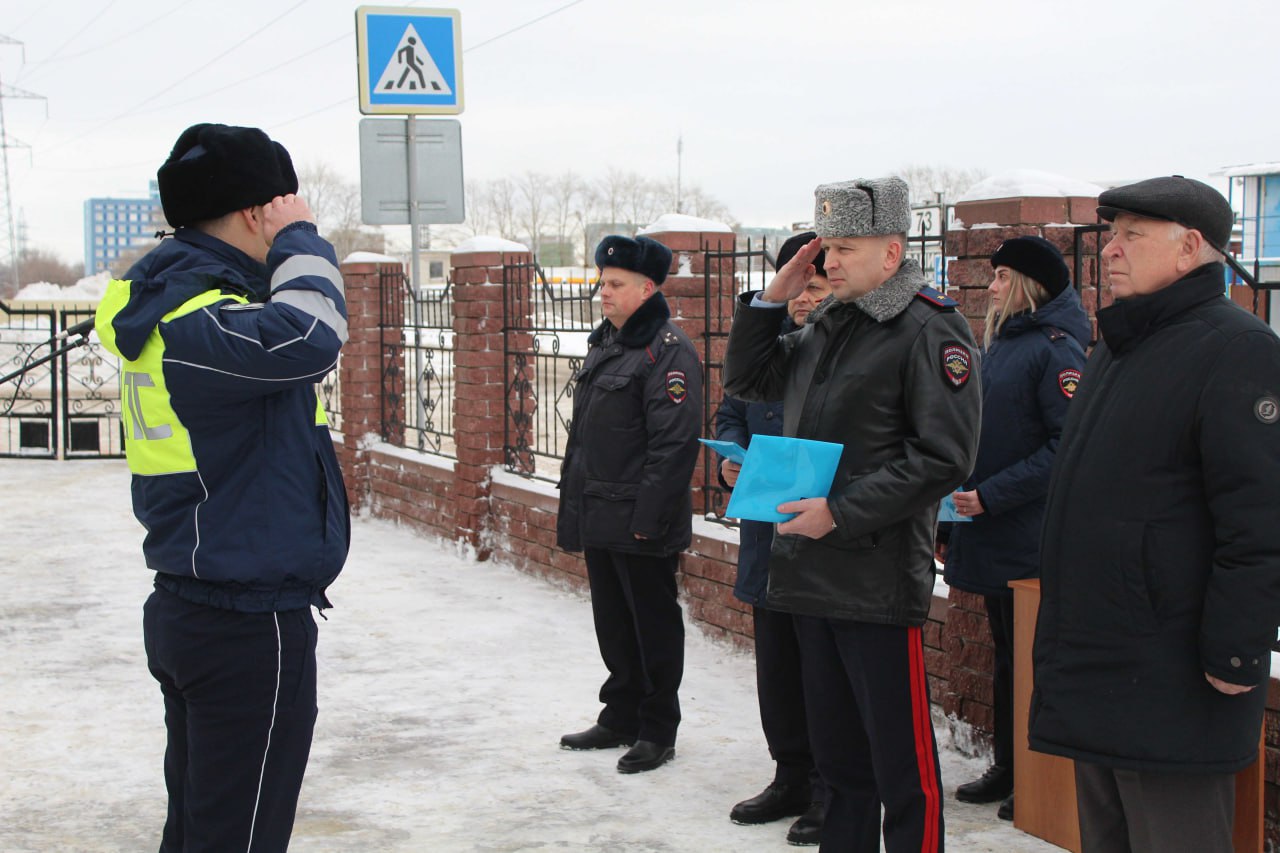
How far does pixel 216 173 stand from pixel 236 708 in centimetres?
108

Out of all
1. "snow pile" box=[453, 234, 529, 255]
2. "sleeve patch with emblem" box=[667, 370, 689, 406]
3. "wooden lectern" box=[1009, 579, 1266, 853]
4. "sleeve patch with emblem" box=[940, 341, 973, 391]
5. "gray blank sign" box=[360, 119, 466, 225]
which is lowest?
"wooden lectern" box=[1009, 579, 1266, 853]

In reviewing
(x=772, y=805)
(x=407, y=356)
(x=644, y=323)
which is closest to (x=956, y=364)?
(x=772, y=805)

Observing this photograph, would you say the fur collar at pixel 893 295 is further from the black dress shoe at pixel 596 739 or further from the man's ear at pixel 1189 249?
the black dress shoe at pixel 596 739

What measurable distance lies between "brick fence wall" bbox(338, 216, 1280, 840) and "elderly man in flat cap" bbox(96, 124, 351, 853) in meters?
2.70

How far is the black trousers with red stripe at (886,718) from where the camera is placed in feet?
10.8

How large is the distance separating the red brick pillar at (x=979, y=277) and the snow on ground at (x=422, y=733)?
0.24 meters

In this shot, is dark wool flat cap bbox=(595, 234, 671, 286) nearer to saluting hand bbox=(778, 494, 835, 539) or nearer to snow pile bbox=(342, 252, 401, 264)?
saluting hand bbox=(778, 494, 835, 539)

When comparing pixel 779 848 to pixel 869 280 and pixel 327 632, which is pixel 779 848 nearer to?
pixel 869 280

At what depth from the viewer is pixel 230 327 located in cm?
260

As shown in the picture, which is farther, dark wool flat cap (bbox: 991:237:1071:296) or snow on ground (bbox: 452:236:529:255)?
snow on ground (bbox: 452:236:529:255)

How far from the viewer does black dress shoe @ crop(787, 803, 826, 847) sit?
4.16m

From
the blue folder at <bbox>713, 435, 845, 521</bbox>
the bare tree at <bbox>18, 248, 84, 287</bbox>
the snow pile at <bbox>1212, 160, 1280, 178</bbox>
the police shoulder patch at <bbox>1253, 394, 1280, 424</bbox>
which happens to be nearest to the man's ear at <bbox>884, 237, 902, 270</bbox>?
the blue folder at <bbox>713, 435, 845, 521</bbox>

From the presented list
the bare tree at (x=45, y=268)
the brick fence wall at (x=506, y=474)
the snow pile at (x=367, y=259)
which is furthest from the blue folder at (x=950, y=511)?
the bare tree at (x=45, y=268)

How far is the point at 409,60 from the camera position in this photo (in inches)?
349
